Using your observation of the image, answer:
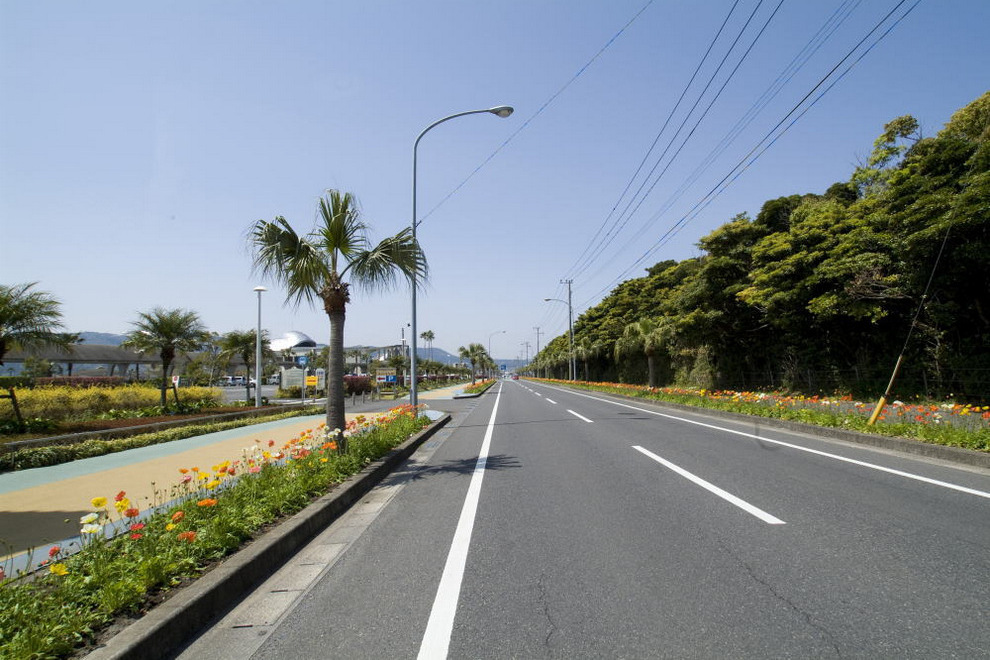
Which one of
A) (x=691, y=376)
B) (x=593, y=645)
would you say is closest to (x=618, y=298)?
(x=691, y=376)

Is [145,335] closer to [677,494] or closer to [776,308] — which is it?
[677,494]

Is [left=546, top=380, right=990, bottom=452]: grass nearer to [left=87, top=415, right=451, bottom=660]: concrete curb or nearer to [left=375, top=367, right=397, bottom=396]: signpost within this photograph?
[left=87, top=415, right=451, bottom=660]: concrete curb

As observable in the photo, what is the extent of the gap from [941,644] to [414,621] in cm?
289

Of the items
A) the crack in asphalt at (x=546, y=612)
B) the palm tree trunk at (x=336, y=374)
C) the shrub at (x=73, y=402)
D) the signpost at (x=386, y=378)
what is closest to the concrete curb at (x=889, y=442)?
the crack in asphalt at (x=546, y=612)

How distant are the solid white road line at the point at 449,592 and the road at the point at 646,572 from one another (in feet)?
0.05

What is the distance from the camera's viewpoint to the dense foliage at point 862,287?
14.3 m

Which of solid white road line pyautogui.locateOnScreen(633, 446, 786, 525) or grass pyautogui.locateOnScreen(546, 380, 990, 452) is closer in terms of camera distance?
solid white road line pyautogui.locateOnScreen(633, 446, 786, 525)

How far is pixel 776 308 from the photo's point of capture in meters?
21.3

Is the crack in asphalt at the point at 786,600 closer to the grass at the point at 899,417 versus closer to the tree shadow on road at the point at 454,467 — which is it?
the tree shadow on road at the point at 454,467

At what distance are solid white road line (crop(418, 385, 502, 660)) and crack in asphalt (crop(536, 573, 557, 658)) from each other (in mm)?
552

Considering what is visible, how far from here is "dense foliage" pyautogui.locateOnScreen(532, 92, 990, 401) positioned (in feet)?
46.9

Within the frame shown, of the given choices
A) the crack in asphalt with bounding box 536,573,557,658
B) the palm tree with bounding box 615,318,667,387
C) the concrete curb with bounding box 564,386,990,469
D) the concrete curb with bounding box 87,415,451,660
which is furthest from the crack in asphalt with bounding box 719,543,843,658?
the palm tree with bounding box 615,318,667,387

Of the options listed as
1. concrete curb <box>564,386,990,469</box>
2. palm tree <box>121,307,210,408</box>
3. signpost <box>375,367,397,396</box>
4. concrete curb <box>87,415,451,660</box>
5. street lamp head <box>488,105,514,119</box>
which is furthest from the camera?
signpost <box>375,367,397,396</box>

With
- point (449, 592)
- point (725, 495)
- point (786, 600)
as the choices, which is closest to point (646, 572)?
point (786, 600)
